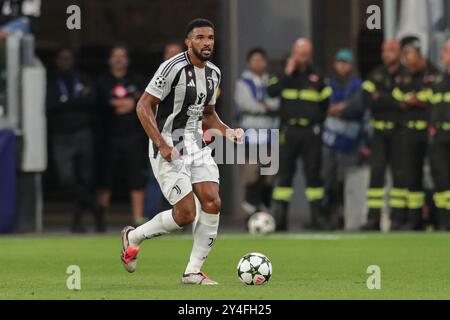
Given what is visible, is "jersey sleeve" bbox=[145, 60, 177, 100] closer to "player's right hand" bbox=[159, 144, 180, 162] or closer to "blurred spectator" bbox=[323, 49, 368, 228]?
"player's right hand" bbox=[159, 144, 180, 162]

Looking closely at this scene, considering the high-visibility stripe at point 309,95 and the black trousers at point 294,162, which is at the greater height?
the high-visibility stripe at point 309,95

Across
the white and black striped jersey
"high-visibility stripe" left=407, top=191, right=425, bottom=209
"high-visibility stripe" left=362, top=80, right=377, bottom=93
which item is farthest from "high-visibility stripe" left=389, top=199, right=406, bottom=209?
the white and black striped jersey

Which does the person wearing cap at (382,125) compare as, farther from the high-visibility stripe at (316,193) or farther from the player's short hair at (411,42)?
the high-visibility stripe at (316,193)

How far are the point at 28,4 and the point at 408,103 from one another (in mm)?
5283

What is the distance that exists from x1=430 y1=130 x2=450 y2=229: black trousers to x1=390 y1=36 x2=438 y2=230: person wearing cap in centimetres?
24

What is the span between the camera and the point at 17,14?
66.8 ft

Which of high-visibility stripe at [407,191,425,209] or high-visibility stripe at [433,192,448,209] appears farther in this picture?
high-visibility stripe at [407,191,425,209]

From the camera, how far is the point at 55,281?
1248cm

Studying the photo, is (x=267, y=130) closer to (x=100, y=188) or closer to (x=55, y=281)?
(x=100, y=188)

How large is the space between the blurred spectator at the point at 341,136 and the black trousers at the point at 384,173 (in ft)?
1.38

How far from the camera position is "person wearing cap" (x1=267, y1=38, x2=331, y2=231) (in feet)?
64.6

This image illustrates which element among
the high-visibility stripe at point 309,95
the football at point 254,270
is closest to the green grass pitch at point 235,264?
the football at point 254,270

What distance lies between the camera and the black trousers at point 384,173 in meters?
19.8
